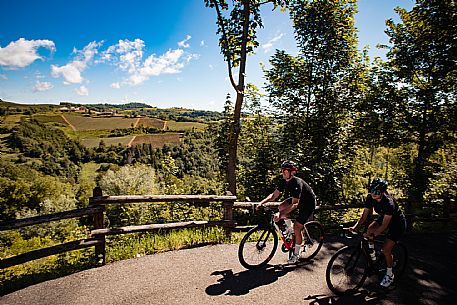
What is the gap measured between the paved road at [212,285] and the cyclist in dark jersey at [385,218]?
76 cm

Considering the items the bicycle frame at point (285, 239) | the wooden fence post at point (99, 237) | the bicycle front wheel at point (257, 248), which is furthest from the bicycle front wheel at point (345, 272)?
the wooden fence post at point (99, 237)

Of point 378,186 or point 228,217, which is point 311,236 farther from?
point 378,186

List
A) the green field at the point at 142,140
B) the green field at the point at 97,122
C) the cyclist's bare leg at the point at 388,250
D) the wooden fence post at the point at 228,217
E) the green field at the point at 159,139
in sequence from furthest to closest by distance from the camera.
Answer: the green field at the point at 97,122 → the green field at the point at 142,140 → the green field at the point at 159,139 → the wooden fence post at the point at 228,217 → the cyclist's bare leg at the point at 388,250

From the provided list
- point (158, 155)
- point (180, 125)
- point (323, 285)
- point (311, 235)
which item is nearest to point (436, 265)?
point (311, 235)

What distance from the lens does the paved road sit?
4.32 metres

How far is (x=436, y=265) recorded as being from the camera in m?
6.30

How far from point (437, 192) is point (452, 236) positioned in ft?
9.40

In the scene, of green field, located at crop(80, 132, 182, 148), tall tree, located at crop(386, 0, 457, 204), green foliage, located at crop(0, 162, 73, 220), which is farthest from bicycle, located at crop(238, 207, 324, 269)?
green field, located at crop(80, 132, 182, 148)

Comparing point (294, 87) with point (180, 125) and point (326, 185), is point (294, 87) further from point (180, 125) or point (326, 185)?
point (180, 125)

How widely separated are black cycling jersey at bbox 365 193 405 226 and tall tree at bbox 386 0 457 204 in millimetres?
8688

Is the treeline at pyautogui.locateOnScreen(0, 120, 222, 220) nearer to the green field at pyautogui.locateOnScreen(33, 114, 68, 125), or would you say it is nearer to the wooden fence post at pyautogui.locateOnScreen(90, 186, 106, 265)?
the green field at pyautogui.locateOnScreen(33, 114, 68, 125)

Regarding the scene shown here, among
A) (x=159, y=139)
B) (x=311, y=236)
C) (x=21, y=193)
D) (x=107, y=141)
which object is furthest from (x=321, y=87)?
(x=107, y=141)

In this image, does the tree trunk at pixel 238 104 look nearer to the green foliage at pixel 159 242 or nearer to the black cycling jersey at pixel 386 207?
the green foliage at pixel 159 242

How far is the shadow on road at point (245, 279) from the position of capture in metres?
4.59
